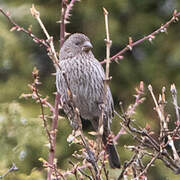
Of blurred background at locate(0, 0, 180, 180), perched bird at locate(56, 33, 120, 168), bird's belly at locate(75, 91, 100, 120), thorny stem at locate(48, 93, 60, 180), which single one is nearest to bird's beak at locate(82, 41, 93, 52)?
perched bird at locate(56, 33, 120, 168)

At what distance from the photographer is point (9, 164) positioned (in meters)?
4.11

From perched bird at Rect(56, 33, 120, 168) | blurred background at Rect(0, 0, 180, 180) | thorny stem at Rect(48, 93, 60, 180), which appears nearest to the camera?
thorny stem at Rect(48, 93, 60, 180)

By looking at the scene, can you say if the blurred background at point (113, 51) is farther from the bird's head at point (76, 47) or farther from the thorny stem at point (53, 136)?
the thorny stem at point (53, 136)

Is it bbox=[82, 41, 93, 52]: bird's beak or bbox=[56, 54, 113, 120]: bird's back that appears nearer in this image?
bbox=[56, 54, 113, 120]: bird's back

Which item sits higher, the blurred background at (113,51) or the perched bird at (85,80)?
the blurred background at (113,51)

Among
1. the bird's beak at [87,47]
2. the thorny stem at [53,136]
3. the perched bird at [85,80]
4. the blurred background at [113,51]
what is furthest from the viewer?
the blurred background at [113,51]

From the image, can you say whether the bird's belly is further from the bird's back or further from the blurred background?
the blurred background

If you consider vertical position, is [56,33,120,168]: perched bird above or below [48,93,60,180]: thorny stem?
above

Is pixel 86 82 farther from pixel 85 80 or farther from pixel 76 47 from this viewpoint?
pixel 76 47

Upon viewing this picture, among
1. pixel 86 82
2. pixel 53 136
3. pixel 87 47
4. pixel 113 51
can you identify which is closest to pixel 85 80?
pixel 86 82

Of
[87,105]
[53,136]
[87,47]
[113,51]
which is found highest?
[113,51]

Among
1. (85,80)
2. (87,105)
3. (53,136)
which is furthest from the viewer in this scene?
(87,105)

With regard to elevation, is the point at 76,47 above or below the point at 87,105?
above

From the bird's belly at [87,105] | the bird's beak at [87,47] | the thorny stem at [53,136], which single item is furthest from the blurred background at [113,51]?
the thorny stem at [53,136]
